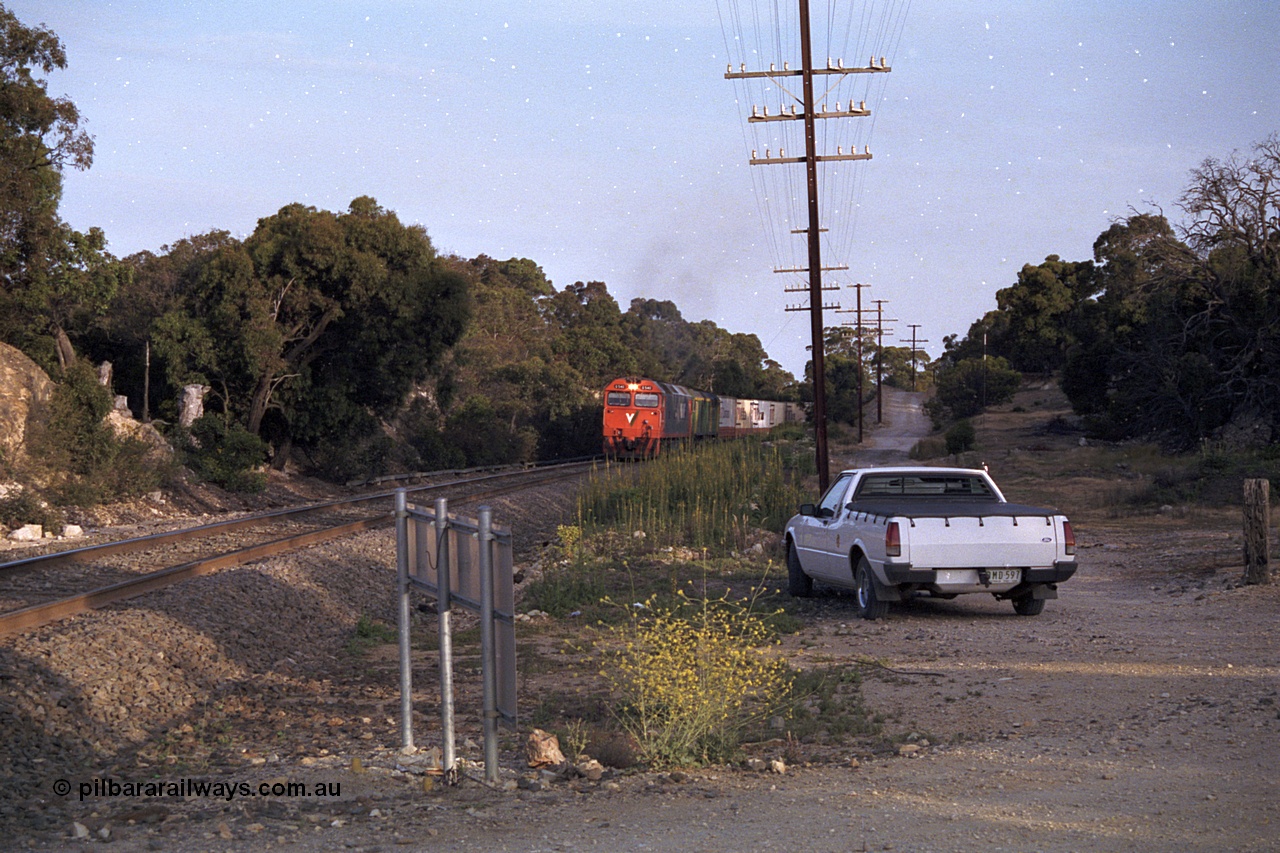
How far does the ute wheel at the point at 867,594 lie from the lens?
11258 millimetres

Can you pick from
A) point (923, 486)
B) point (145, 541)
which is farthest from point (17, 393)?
point (923, 486)

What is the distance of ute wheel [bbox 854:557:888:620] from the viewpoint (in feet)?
36.9

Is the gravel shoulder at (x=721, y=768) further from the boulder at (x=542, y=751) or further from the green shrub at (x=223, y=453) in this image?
the green shrub at (x=223, y=453)

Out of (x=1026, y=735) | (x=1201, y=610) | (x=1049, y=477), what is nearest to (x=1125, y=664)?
(x=1026, y=735)

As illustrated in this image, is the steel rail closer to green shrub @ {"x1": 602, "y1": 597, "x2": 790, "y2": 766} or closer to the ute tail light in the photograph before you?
green shrub @ {"x1": 602, "y1": 597, "x2": 790, "y2": 766}

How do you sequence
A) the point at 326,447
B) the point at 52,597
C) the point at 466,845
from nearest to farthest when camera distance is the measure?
the point at 466,845 → the point at 52,597 → the point at 326,447

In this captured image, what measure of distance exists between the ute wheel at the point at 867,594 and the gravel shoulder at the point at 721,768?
0.51 feet

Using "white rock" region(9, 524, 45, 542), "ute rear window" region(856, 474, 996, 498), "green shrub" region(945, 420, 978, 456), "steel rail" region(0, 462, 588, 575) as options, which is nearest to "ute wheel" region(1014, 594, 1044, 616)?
"ute rear window" region(856, 474, 996, 498)

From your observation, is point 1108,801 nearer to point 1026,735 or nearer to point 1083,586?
point 1026,735

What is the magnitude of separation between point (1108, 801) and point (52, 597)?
9845mm

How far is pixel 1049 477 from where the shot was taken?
108ft

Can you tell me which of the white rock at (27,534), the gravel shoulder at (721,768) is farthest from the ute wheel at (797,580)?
the white rock at (27,534)

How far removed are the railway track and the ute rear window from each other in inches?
291

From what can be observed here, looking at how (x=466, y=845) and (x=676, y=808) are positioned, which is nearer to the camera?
(x=466, y=845)
